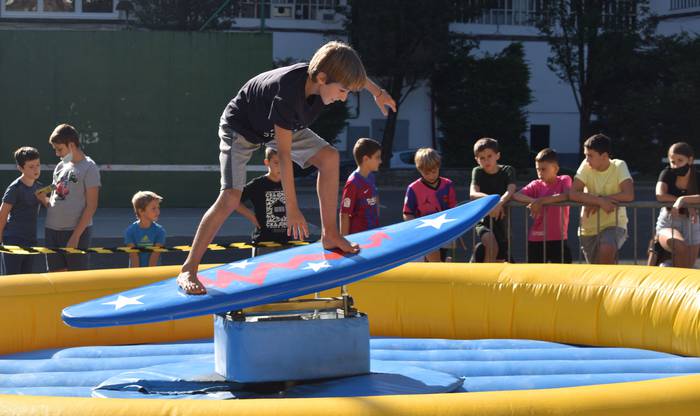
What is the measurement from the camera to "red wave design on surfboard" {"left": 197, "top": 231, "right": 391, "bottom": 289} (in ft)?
19.5

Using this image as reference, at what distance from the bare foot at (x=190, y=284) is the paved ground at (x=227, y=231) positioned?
6777mm

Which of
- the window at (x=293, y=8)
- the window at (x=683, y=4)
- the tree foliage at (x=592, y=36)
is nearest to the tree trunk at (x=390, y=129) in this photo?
the window at (x=293, y=8)

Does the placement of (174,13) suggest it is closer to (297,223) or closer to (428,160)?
(428,160)

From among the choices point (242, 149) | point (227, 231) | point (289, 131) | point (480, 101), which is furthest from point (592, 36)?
point (289, 131)

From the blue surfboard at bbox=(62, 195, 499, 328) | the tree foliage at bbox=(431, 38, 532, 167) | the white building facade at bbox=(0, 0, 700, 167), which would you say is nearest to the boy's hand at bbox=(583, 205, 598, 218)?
the blue surfboard at bbox=(62, 195, 499, 328)

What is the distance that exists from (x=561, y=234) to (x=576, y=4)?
104 feet

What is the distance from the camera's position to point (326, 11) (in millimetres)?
42531

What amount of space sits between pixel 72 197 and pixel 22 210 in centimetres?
57

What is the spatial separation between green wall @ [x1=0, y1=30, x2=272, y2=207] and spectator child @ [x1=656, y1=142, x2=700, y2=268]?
1367 centimetres

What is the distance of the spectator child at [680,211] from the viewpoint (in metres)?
8.89

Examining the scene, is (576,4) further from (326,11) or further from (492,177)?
(492,177)

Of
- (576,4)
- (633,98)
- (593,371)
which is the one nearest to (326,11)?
(576,4)

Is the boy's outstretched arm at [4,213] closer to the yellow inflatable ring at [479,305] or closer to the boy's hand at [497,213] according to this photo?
the yellow inflatable ring at [479,305]

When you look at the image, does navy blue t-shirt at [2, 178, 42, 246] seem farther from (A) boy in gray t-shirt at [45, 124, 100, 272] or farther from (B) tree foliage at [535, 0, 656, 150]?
(B) tree foliage at [535, 0, 656, 150]
